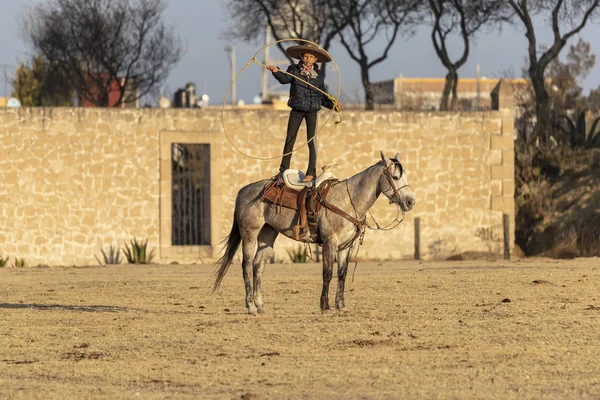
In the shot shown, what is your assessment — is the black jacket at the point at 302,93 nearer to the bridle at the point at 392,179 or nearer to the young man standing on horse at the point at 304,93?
the young man standing on horse at the point at 304,93

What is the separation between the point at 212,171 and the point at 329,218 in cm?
1447

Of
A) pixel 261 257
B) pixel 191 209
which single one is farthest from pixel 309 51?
pixel 191 209

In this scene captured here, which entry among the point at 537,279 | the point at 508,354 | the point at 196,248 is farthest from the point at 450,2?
the point at 508,354

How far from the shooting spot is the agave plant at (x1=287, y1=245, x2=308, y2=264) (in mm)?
27734

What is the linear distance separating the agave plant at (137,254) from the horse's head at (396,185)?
13948 mm

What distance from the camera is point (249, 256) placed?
14.3 m

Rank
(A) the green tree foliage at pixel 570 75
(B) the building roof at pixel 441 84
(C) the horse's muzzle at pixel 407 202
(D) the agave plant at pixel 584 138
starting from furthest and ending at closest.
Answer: (B) the building roof at pixel 441 84 → (A) the green tree foliage at pixel 570 75 → (D) the agave plant at pixel 584 138 → (C) the horse's muzzle at pixel 407 202

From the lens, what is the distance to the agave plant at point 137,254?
27.2 meters

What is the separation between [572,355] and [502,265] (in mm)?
12156

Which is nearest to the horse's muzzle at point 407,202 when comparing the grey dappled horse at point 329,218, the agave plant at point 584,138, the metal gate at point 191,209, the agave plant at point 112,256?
the grey dappled horse at point 329,218

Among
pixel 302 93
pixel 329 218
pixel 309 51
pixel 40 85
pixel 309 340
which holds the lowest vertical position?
pixel 309 340

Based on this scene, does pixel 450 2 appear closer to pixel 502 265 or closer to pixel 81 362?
pixel 502 265

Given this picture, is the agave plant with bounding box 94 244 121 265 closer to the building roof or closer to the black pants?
the black pants

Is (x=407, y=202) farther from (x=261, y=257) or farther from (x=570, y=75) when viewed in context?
(x=570, y=75)
